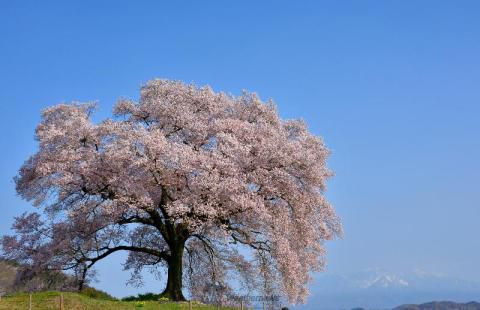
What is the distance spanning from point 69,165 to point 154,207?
21.0 ft

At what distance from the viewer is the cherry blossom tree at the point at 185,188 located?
44875 millimetres

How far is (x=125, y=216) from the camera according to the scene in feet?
159

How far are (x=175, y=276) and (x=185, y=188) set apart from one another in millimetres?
6459

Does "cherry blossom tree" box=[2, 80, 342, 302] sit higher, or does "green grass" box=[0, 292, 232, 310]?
"cherry blossom tree" box=[2, 80, 342, 302]

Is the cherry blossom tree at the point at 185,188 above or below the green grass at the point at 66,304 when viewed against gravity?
above

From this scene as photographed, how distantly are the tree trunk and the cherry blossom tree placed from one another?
0.24 feet

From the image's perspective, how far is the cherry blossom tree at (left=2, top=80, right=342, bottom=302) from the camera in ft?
147

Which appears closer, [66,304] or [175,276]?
[66,304]

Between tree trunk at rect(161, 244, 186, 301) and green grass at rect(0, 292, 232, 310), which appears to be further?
tree trunk at rect(161, 244, 186, 301)

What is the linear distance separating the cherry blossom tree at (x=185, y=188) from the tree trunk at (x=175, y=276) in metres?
0.07

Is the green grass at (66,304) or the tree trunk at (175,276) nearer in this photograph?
the green grass at (66,304)

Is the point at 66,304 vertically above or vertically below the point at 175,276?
below

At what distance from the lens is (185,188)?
151 feet

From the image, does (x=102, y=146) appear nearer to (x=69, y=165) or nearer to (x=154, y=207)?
(x=69, y=165)
